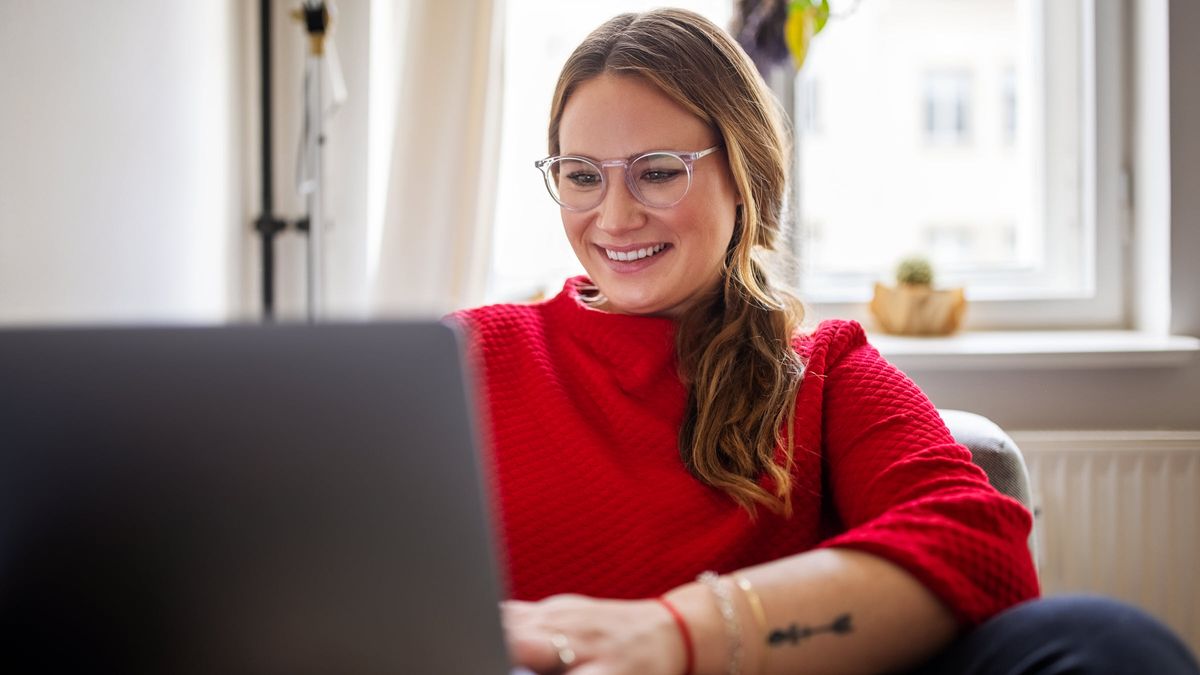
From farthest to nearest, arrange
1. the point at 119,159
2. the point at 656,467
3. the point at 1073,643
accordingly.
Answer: the point at 119,159
the point at 656,467
the point at 1073,643

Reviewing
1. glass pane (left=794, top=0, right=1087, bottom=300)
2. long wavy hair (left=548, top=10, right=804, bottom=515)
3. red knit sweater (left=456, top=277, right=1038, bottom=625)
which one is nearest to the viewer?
red knit sweater (left=456, top=277, right=1038, bottom=625)

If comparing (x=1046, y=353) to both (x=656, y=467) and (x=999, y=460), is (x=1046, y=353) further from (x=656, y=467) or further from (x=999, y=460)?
(x=656, y=467)

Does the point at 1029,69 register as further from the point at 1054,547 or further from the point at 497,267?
the point at 497,267

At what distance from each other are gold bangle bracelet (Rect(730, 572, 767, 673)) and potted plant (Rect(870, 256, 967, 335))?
143 centimetres

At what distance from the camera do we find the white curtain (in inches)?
76.5

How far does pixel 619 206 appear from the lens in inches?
45.6

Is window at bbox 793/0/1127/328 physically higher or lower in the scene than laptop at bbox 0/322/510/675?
higher

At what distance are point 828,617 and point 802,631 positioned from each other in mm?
26

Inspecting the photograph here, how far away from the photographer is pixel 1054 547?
1946 millimetres

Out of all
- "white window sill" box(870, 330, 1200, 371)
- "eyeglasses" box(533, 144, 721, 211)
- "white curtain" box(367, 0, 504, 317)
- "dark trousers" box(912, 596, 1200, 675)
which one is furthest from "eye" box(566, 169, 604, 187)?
"white window sill" box(870, 330, 1200, 371)

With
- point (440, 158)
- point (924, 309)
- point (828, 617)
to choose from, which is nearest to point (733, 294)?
point (828, 617)

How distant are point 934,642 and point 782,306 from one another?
0.48 meters

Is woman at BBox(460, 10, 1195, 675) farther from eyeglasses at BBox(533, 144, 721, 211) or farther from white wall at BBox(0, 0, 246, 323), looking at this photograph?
white wall at BBox(0, 0, 246, 323)

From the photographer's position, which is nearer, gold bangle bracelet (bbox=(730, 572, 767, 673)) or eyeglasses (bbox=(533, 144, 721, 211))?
gold bangle bracelet (bbox=(730, 572, 767, 673))
